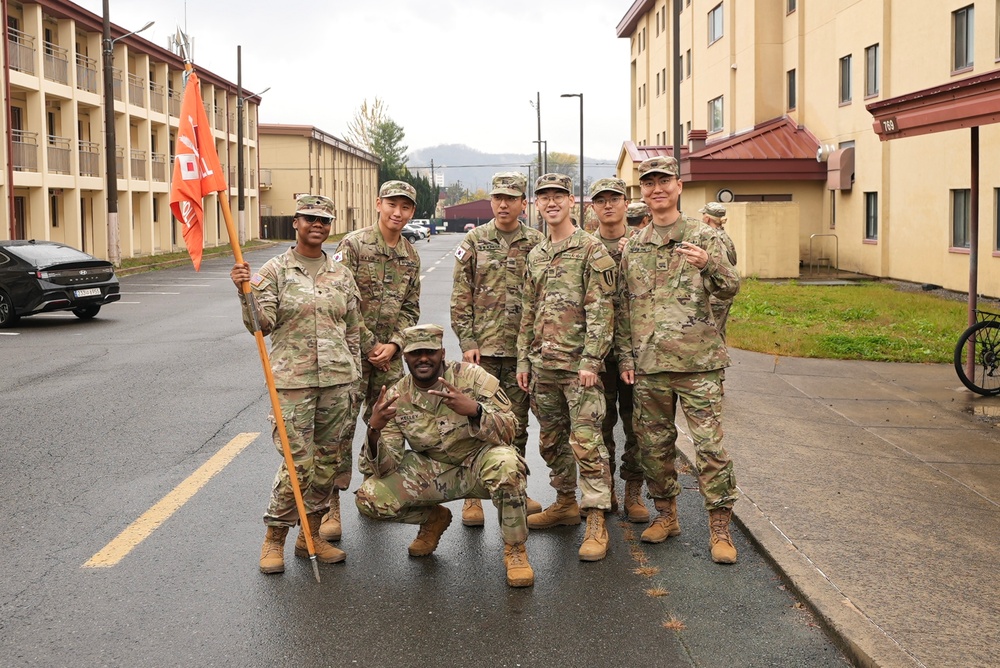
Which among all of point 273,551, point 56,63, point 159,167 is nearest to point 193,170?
point 273,551

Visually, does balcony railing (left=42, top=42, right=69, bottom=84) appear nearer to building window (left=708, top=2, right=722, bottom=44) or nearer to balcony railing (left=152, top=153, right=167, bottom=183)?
Result: balcony railing (left=152, top=153, right=167, bottom=183)

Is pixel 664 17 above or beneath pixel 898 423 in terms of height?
above

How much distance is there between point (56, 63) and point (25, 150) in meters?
4.57

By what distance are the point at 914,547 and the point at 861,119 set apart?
25.4 m

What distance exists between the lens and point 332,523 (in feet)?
21.8

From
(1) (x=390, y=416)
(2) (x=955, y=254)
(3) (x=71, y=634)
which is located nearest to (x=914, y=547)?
(1) (x=390, y=416)

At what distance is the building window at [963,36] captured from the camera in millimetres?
22438

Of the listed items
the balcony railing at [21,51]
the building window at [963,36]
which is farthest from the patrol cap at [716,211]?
the balcony railing at [21,51]

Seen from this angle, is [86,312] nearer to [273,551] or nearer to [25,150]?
[273,551]

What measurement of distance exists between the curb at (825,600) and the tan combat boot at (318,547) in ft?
7.82

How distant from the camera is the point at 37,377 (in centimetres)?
1311

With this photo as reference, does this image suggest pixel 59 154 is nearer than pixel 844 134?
No

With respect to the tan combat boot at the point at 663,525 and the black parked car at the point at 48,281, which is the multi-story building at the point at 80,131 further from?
the tan combat boot at the point at 663,525

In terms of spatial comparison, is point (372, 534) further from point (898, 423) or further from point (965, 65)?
point (965, 65)
